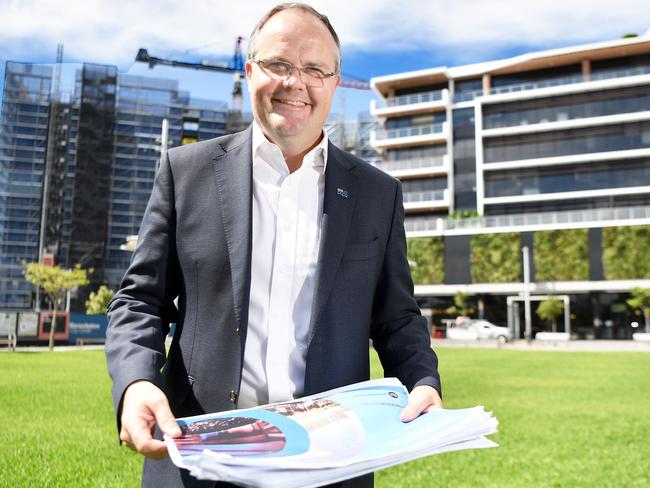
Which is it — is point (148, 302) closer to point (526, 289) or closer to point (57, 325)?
point (57, 325)

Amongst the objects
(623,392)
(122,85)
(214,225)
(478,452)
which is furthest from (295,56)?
(122,85)

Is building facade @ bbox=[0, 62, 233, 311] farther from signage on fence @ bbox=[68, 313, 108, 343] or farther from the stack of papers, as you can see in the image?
the stack of papers

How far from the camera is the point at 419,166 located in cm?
5253

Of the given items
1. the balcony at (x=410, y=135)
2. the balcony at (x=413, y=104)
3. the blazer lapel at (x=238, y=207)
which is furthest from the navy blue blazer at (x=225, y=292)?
the balcony at (x=413, y=104)

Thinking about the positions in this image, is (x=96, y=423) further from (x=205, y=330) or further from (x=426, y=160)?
(x=426, y=160)

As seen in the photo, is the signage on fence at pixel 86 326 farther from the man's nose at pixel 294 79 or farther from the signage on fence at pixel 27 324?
the man's nose at pixel 294 79

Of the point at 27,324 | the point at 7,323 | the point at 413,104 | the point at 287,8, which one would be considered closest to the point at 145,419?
the point at 287,8

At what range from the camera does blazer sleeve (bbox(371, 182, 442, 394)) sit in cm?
172

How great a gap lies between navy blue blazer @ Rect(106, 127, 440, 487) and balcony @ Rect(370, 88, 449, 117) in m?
52.2

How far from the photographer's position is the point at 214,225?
167 centimetres

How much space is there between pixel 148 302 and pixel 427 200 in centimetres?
5059

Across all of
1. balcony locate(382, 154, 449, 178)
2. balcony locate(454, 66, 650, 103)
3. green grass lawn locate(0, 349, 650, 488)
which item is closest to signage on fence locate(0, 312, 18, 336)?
green grass lawn locate(0, 349, 650, 488)

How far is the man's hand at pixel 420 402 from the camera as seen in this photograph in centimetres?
143

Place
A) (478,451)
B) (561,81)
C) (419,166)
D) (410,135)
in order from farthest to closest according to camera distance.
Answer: (410,135)
(419,166)
(561,81)
(478,451)
